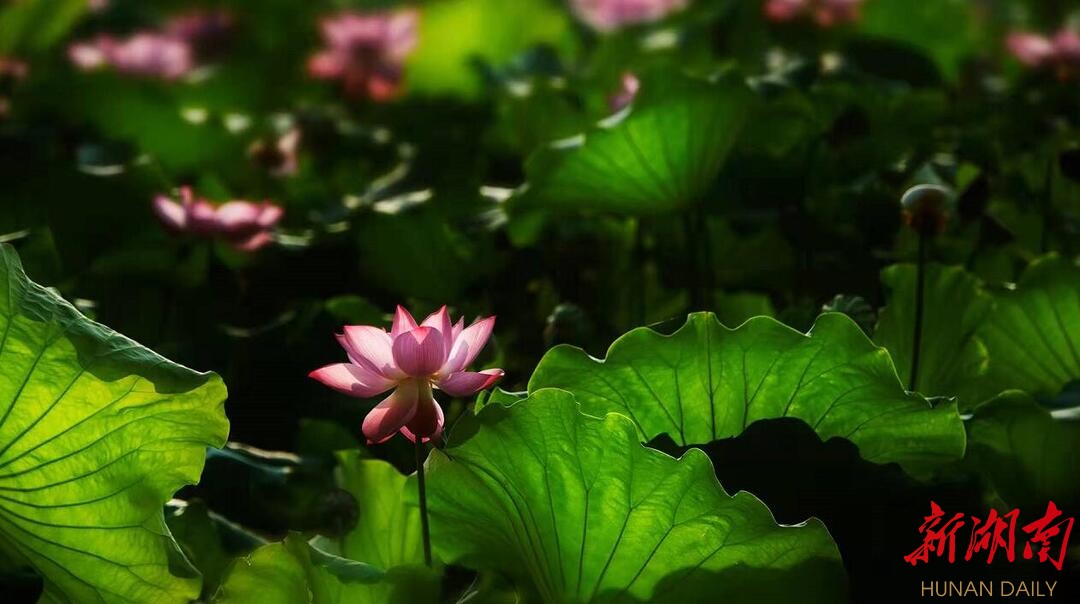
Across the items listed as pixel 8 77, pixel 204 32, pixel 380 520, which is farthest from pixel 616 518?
pixel 204 32

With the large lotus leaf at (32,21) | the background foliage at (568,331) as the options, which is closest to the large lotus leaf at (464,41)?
the background foliage at (568,331)

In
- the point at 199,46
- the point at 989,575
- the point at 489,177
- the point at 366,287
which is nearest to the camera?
the point at 989,575

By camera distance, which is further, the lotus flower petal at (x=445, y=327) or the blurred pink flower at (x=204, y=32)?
the blurred pink flower at (x=204, y=32)

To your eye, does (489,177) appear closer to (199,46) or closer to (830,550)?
(830,550)

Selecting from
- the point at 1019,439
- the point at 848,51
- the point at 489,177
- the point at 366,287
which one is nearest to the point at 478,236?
the point at 366,287

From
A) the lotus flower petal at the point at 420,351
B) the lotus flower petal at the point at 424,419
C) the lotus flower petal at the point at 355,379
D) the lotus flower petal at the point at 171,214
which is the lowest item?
the lotus flower petal at the point at 171,214

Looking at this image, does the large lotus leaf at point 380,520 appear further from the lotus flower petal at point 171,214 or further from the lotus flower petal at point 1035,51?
the lotus flower petal at point 1035,51
